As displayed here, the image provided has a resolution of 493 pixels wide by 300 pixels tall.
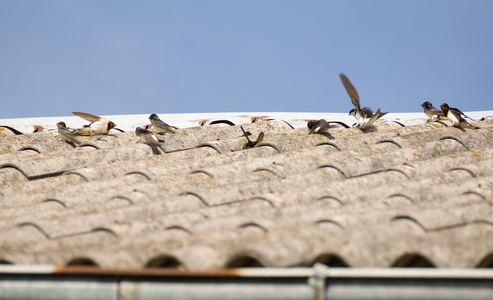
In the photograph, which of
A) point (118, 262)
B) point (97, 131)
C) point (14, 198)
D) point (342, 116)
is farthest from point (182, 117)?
point (118, 262)

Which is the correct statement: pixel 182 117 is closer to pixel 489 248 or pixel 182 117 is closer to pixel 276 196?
pixel 276 196

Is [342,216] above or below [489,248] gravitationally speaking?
above

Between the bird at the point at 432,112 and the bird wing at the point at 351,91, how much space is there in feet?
2.99

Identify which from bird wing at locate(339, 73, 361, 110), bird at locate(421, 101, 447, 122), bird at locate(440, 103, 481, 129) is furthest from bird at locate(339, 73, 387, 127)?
bird at locate(440, 103, 481, 129)

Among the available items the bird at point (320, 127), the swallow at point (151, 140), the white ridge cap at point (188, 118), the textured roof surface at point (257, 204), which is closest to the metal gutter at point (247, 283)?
the textured roof surface at point (257, 204)

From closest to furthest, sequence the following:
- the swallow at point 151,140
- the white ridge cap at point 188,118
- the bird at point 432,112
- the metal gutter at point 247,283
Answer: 1. the metal gutter at point 247,283
2. the swallow at point 151,140
3. the bird at point 432,112
4. the white ridge cap at point 188,118

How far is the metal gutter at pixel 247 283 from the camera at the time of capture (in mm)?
1657

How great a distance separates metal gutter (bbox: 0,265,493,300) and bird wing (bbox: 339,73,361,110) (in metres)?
5.38

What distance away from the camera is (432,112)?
697 cm

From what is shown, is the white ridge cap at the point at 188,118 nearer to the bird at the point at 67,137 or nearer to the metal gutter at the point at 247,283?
the bird at the point at 67,137

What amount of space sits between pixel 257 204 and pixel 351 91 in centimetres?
443

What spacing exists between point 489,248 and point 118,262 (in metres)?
1.30

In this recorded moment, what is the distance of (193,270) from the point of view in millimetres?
1870

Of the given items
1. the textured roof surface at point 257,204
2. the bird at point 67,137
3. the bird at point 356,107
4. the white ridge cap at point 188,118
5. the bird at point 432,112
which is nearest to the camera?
the textured roof surface at point 257,204
